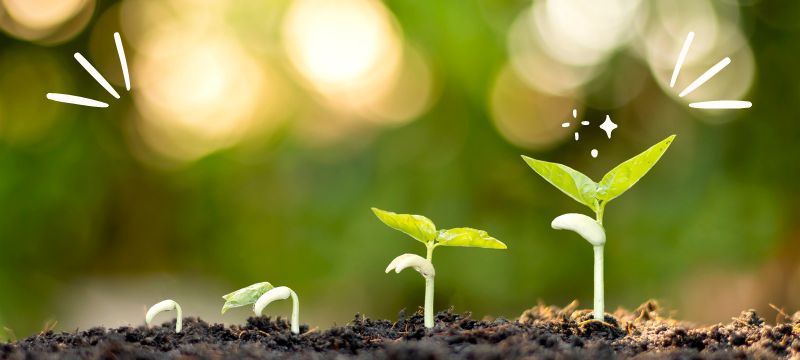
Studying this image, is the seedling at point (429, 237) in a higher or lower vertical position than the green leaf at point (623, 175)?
lower

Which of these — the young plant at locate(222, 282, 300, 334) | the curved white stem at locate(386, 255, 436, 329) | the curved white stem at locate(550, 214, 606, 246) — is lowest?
the young plant at locate(222, 282, 300, 334)

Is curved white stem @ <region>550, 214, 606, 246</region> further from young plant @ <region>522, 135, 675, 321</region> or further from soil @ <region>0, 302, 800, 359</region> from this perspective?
soil @ <region>0, 302, 800, 359</region>

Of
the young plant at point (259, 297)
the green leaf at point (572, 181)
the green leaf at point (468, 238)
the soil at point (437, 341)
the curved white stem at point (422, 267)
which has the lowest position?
the soil at point (437, 341)

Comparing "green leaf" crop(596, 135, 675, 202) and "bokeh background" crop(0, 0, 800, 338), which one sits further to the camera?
"bokeh background" crop(0, 0, 800, 338)

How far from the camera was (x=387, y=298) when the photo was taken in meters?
3.77

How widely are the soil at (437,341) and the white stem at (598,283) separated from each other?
0.02 metres

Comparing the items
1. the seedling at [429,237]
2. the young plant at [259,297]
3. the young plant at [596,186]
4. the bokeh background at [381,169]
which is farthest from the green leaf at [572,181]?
the bokeh background at [381,169]

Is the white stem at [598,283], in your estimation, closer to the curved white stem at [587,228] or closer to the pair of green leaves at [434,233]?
the curved white stem at [587,228]

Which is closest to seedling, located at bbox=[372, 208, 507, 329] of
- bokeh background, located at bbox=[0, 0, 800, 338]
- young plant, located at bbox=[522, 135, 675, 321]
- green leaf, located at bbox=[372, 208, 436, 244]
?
green leaf, located at bbox=[372, 208, 436, 244]

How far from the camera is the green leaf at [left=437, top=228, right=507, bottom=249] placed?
0.97 m

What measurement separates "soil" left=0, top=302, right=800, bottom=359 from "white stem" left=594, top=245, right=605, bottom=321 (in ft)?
0.06

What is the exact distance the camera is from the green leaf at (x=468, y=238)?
0.97m

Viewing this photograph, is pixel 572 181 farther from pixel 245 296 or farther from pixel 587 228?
pixel 245 296

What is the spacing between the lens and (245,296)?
3.39ft
